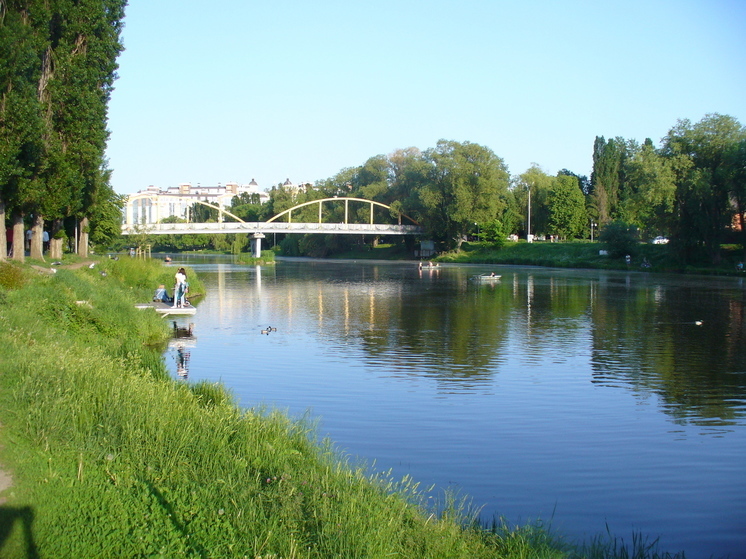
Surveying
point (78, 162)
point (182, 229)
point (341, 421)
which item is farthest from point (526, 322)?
point (182, 229)

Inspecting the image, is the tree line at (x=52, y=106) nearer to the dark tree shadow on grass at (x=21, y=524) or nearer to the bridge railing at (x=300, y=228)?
the dark tree shadow on grass at (x=21, y=524)


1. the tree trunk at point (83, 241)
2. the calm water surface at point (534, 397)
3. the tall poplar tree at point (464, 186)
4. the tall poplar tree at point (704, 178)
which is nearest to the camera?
the calm water surface at point (534, 397)

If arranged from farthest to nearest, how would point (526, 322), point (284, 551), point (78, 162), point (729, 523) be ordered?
1. point (78, 162)
2. point (526, 322)
3. point (729, 523)
4. point (284, 551)

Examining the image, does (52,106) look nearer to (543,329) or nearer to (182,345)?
(182,345)

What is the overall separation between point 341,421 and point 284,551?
22.4 ft

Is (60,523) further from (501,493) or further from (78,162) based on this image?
(78,162)

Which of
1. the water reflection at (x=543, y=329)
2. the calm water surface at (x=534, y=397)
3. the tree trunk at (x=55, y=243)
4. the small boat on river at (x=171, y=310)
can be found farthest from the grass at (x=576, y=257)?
the tree trunk at (x=55, y=243)

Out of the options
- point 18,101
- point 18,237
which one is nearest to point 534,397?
point 18,101

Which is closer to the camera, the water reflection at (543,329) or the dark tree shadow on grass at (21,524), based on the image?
the dark tree shadow on grass at (21,524)

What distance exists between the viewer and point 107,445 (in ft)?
24.8

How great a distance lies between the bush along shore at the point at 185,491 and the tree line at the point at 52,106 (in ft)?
55.8

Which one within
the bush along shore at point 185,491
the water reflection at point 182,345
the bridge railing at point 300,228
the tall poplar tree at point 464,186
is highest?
the tall poplar tree at point 464,186

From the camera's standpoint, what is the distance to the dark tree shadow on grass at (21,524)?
5.57 metres

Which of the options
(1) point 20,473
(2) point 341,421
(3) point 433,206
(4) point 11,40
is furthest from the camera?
(3) point 433,206
